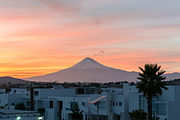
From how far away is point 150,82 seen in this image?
45656 millimetres

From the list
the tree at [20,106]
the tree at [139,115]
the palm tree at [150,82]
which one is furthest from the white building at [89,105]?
the palm tree at [150,82]

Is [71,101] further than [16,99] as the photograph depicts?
No

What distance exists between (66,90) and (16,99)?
13324mm

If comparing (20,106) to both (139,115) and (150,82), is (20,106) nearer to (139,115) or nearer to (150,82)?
(139,115)

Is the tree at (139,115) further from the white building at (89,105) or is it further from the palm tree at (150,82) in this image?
the white building at (89,105)

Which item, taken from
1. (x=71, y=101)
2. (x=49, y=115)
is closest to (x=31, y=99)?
(x=49, y=115)

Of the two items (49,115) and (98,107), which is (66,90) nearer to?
(49,115)

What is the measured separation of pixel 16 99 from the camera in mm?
84188

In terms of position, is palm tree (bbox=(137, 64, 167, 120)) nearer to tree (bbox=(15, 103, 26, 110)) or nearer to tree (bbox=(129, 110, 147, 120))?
tree (bbox=(129, 110, 147, 120))

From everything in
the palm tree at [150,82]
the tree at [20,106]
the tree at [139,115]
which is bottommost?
the tree at [20,106]

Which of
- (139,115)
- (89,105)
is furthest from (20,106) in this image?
(139,115)

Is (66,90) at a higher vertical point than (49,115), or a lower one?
higher

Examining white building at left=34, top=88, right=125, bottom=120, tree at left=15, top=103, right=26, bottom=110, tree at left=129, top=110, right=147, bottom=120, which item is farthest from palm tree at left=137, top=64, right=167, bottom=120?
tree at left=15, top=103, right=26, bottom=110

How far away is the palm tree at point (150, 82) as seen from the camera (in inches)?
1780
